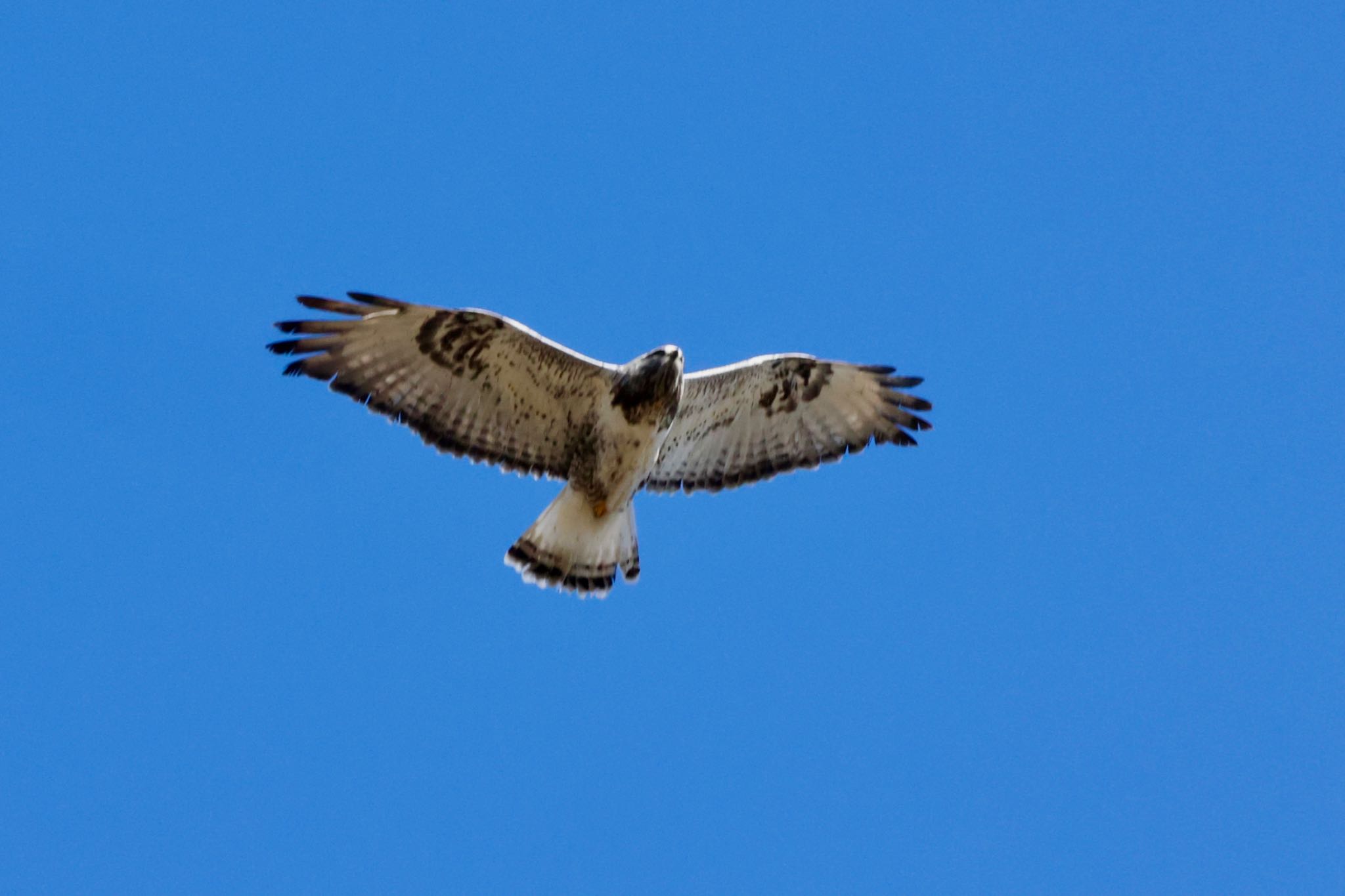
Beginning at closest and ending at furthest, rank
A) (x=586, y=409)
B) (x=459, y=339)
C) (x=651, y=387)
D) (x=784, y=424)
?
1. (x=651, y=387)
2. (x=459, y=339)
3. (x=586, y=409)
4. (x=784, y=424)

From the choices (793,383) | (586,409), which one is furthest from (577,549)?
(793,383)

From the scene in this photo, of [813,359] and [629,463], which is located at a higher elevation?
[813,359]

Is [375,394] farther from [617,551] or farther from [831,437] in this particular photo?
[831,437]

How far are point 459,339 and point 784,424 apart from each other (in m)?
2.27

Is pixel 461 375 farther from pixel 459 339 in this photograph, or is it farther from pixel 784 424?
pixel 784 424

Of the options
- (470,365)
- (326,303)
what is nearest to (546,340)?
(470,365)

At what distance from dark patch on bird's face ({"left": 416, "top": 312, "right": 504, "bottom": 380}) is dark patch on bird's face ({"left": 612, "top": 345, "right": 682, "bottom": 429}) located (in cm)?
85

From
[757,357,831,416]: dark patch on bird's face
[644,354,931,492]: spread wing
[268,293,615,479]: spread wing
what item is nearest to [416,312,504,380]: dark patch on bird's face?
[268,293,615,479]: spread wing

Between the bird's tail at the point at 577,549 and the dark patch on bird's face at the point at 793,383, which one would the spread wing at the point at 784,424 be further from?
the bird's tail at the point at 577,549

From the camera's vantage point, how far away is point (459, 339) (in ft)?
32.3

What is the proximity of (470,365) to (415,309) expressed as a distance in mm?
526

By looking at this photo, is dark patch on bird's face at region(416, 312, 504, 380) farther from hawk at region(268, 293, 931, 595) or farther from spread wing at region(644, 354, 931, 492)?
spread wing at region(644, 354, 931, 492)

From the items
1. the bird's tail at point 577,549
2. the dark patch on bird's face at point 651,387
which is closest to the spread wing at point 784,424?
the bird's tail at point 577,549

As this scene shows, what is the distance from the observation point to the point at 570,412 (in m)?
10.1
